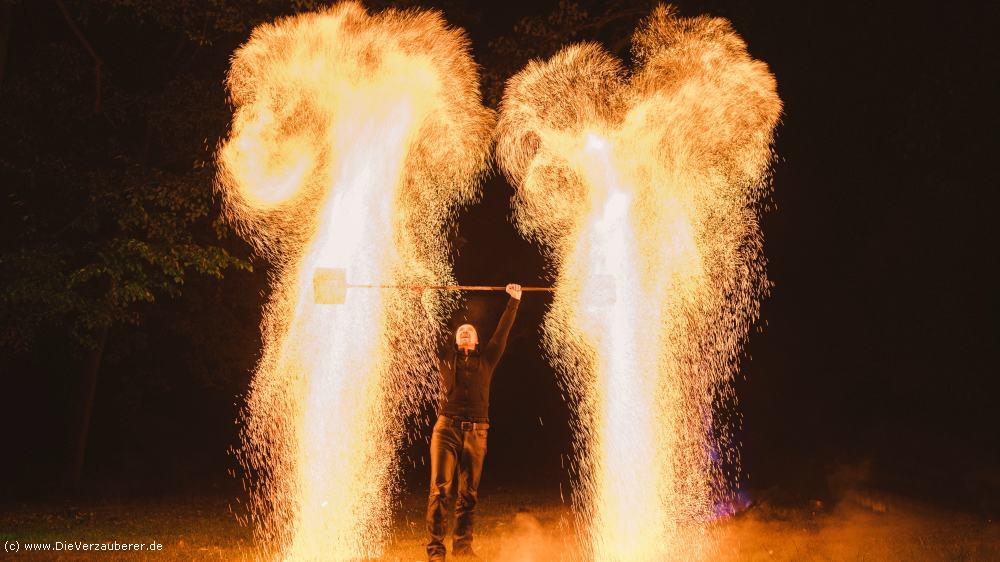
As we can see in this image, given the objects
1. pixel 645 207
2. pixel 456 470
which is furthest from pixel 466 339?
pixel 645 207

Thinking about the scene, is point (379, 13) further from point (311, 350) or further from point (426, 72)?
point (311, 350)

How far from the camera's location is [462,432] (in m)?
8.25

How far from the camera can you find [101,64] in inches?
578

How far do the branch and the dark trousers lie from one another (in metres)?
9.04

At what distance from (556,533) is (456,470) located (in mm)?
2117

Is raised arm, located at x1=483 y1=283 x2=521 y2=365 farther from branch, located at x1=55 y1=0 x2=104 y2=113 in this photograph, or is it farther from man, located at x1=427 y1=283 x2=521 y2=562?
branch, located at x1=55 y1=0 x2=104 y2=113

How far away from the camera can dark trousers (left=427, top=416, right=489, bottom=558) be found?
8055 millimetres

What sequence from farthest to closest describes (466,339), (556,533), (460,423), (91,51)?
(91,51)
(556,533)
(466,339)
(460,423)

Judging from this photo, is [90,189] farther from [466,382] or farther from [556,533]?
[556,533]

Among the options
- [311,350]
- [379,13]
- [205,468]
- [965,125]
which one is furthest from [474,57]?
[205,468]

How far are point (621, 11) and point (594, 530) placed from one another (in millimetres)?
6640

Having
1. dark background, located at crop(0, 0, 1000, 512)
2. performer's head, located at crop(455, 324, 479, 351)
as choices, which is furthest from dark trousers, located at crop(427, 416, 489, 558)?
dark background, located at crop(0, 0, 1000, 512)

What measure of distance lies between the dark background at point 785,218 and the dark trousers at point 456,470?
19.4 ft

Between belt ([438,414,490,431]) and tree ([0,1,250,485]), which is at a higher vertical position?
tree ([0,1,250,485])
